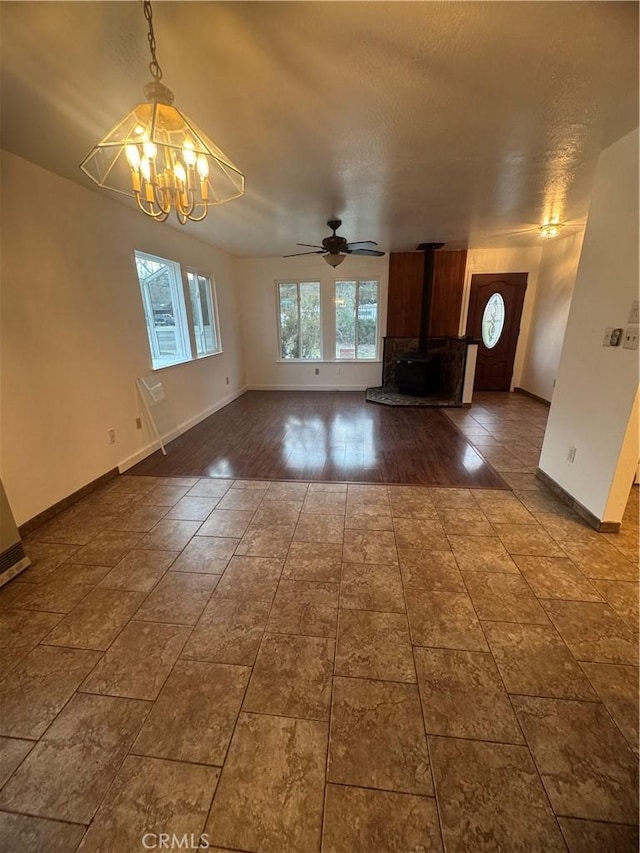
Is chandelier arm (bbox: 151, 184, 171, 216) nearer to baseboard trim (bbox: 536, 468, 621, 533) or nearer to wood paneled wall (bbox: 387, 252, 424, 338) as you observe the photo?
baseboard trim (bbox: 536, 468, 621, 533)

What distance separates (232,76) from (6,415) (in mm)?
2315

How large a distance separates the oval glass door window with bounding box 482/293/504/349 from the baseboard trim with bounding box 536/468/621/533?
4.01 m

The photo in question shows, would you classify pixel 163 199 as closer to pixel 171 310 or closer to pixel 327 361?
pixel 171 310

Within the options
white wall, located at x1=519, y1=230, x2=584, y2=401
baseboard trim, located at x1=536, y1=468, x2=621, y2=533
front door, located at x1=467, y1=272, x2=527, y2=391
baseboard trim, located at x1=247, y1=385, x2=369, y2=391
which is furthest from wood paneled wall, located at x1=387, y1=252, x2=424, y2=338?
baseboard trim, located at x1=536, y1=468, x2=621, y2=533

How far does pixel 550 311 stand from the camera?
5.46 meters

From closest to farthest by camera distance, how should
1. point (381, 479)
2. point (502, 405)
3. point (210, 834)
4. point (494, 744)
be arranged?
1. point (210, 834)
2. point (494, 744)
3. point (381, 479)
4. point (502, 405)

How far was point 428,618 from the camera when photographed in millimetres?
1663

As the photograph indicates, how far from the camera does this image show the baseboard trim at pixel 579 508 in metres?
2.28

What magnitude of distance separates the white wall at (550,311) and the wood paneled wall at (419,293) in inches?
50.0

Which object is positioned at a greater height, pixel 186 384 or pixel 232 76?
pixel 232 76

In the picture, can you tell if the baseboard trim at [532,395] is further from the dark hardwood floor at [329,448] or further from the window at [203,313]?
the window at [203,313]

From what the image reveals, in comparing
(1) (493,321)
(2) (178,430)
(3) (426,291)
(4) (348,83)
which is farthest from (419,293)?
(4) (348,83)

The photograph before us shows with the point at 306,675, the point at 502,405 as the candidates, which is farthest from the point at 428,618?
the point at 502,405

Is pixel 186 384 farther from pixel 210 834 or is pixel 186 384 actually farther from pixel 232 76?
pixel 210 834
